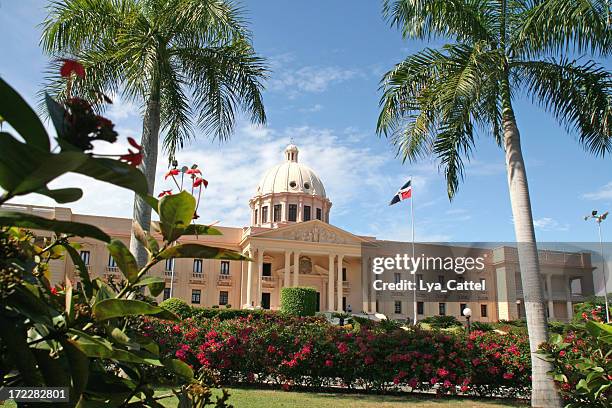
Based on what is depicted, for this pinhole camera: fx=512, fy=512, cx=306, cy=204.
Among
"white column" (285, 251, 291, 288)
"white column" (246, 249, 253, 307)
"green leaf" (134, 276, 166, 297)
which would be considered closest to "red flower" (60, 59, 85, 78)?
"green leaf" (134, 276, 166, 297)

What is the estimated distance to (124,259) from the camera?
4.56 ft

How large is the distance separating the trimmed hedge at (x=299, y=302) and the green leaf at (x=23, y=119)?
3397 cm

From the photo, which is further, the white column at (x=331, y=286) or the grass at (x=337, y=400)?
the white column at (x=331, y=286)

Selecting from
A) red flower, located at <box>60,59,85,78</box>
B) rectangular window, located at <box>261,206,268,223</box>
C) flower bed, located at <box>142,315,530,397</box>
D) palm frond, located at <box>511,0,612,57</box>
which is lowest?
flower bed, located at <box>142,315,530,397</box>

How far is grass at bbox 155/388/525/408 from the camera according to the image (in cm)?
735

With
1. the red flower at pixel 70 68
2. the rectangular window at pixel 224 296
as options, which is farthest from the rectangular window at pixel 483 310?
the red flower at pixel 70 68

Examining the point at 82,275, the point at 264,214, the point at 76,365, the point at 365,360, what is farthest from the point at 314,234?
the point at 76,365

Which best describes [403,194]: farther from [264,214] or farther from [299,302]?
[264,214]

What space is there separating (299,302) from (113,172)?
34318 mm

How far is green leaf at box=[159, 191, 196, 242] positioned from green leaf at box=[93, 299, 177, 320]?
0.64 ft

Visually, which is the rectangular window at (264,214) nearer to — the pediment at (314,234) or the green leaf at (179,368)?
the pediment at (314,234)

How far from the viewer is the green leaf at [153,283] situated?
1.44 meters

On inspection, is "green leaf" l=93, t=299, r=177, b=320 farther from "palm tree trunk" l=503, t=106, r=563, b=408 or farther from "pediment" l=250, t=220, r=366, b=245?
"pediment" l=250, t=220, r=366, b=245

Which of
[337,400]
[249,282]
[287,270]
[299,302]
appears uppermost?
[287,270]
